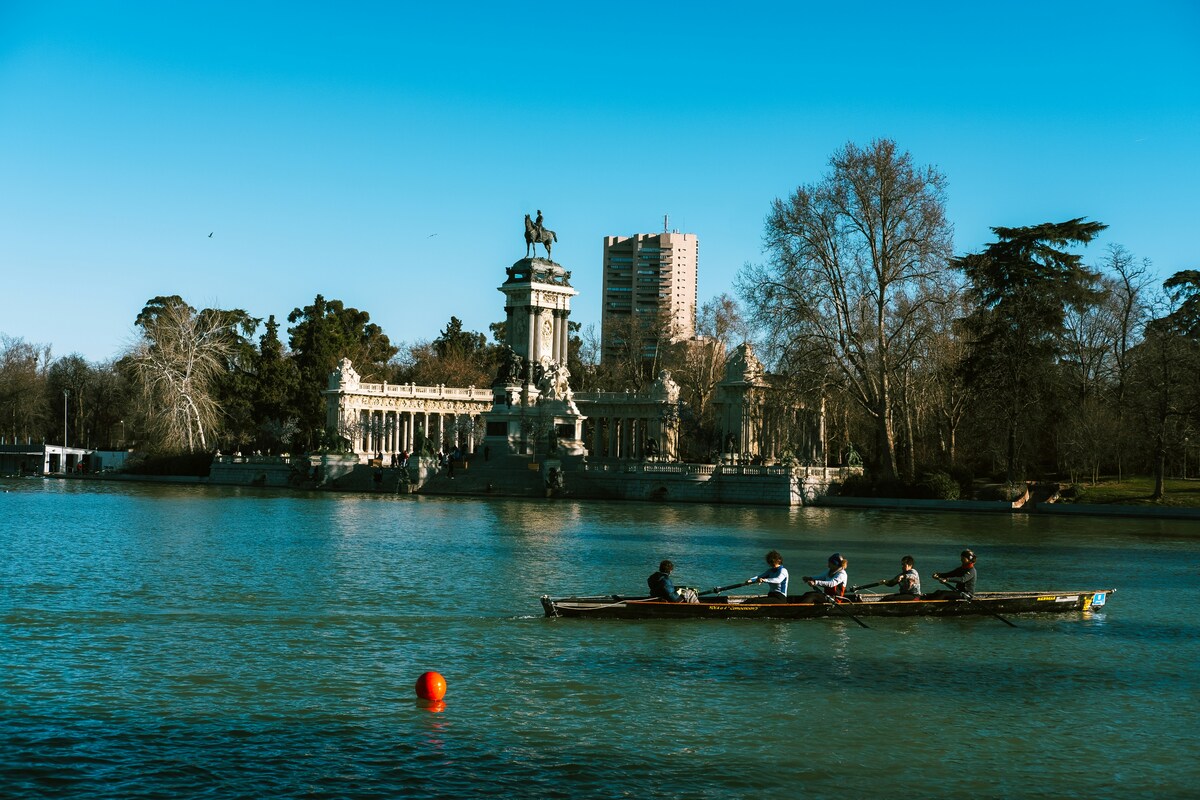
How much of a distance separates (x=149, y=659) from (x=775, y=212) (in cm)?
4418

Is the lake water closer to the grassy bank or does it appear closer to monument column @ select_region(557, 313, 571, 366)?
the grassy bank

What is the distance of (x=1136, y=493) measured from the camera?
5528cm

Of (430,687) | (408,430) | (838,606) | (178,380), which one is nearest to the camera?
(430,687)

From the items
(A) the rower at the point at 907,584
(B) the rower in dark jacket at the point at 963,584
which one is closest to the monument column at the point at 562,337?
(B) the rower in dark jacket at the point at 963,584

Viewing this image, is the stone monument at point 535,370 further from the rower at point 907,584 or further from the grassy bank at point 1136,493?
the rower at point 907,584

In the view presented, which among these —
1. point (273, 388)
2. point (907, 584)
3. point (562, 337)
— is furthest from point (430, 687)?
point (273, 388)

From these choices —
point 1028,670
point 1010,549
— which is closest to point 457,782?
point 1028,670

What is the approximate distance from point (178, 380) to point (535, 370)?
2224cm

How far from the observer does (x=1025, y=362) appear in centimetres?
5484

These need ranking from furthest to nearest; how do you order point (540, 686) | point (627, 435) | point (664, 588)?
point (627, 435), point (664, 588), point (540, 686)

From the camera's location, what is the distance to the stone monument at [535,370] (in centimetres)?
→ 7362

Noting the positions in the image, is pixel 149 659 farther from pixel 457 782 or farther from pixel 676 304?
pixel 676 304

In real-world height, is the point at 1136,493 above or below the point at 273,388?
below

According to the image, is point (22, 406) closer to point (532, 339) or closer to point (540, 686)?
point (532, 339)
